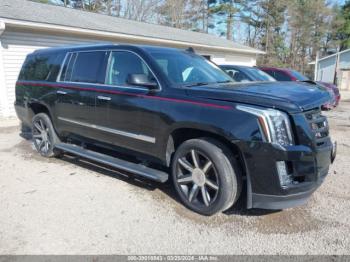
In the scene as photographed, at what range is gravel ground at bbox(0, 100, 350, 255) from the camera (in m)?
3.06

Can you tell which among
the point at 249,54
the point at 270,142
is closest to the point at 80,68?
the point at 270,142

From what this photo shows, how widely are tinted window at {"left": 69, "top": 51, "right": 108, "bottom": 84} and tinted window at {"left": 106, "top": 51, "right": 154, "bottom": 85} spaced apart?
6.3 inches

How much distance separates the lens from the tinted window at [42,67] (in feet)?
18.2

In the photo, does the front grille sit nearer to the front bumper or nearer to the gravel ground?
the front bumper

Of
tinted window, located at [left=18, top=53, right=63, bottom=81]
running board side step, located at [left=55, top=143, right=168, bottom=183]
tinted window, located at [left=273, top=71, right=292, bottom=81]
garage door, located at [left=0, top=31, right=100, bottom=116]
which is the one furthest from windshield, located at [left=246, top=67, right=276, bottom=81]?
garage door, located at [left=0, top=31, right=100, bottom=116]

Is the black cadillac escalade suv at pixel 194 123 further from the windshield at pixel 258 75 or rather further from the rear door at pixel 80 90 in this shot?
the windshield at pixel 258 75

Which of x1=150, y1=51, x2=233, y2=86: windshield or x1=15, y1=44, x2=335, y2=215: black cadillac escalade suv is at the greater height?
x1=150, y1=51, x2=233, y2=86: windshield

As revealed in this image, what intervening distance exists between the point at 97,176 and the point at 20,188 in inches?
43.9

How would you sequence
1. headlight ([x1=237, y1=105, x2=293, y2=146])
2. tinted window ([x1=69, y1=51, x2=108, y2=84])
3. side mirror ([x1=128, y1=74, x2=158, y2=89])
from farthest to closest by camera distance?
tinted window ([x1=69, y1=51, x2=108, y2=84])
side mirror ([x1=128, y1=74, x2=158, y2=89])
headlight ([x1=237, y1=105, x2=293, y2=146])

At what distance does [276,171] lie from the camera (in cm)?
303

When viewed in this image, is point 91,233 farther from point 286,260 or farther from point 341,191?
point 341,191

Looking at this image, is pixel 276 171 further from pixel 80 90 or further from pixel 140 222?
pixel 80 90

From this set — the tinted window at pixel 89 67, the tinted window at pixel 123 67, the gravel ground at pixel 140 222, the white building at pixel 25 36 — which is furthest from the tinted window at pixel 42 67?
the white building at pixel 25 36

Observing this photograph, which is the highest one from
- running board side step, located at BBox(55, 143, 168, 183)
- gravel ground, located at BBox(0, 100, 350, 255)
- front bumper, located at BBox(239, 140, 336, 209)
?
front bumper, located at BBox(239, 140, 336, 209)
